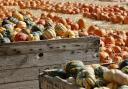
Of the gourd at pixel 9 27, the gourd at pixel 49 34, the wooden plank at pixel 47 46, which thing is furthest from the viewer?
the gourd at pixel 9 27

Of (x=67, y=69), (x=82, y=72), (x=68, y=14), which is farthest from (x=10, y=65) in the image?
(x=68, y=14)

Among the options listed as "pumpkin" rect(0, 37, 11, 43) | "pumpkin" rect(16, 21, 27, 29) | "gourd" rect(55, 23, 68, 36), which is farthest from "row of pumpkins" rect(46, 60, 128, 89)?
"pumpkin" rect(16, 21, 27, 29)

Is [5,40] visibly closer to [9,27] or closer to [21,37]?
[21,37]

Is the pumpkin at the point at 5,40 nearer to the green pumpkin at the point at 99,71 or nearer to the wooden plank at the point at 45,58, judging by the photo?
the wooden plank at the point at 45,58

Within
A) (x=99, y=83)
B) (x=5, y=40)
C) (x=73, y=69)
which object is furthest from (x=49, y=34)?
(x=99, y=83)

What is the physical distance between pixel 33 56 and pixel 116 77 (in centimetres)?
217

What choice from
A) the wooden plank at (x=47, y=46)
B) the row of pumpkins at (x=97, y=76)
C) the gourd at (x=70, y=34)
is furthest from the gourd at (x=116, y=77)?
the gourd at (x=70, y=34)

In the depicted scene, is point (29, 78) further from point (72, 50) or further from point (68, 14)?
point (68, 14)

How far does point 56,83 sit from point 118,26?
900 centimetres

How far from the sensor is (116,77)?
156 inches

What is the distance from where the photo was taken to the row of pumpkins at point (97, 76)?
3.95m

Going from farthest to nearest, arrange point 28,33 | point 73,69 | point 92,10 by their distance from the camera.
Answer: point 92,10 < point 28,33 < point 73,69

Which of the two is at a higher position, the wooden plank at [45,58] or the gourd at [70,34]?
the gourd at [70,34]

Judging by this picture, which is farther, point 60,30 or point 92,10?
point 92,10
